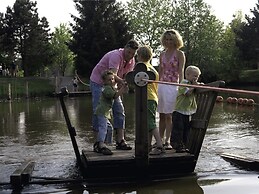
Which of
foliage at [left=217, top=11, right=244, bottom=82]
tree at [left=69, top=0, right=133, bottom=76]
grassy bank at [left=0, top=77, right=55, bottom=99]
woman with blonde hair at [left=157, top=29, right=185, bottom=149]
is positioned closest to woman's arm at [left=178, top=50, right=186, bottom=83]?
woman with blonde hair at [left=157, top=29, right=185, bottom=149]

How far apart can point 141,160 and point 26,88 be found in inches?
1259

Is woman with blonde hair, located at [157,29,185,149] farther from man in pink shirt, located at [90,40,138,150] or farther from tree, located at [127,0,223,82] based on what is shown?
tree, located at [127,0,223,82]

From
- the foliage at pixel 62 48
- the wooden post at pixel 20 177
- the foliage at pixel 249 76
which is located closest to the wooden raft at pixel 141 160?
the wooden post at pixel 20 177

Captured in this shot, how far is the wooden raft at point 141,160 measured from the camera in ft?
19.0

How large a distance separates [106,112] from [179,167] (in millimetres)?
1224

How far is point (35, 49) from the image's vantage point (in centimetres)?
5219

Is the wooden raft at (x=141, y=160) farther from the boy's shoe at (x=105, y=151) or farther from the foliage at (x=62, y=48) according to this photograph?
the foliage at (x=62, y=48)

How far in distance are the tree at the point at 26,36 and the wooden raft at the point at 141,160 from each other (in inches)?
1855

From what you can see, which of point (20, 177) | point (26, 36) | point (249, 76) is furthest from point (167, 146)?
point (249, 76)

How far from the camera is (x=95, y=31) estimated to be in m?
48.4

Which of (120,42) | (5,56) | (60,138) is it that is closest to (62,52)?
(5,56)

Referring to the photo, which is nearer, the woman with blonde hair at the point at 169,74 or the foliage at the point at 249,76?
the woman with blonde hair at the point at 169,74

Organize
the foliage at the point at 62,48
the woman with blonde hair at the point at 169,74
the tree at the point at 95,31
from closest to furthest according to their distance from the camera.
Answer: the woman with blonde hair at the point at 169,74 → the tree at the point at 95,31 → the foliage at the point at 62,48

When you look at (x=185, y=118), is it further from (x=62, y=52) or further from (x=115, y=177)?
(x=62, y=52)
